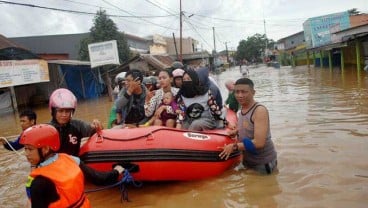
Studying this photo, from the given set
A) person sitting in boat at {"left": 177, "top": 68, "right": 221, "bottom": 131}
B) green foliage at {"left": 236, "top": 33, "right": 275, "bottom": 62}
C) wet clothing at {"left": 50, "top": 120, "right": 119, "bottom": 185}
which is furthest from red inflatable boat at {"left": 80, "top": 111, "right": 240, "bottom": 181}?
green foliage at {"left": 236, "top": 33, "right": 275, "bottom": 62}

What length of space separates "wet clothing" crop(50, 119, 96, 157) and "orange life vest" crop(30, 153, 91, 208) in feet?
5.20

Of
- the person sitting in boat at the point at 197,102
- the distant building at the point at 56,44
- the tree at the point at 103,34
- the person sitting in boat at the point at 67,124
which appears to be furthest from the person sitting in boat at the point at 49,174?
the distant building at the point at 56,44

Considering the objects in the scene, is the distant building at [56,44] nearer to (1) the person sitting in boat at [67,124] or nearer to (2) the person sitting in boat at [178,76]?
(2) the person sitting in boat at [178,76]

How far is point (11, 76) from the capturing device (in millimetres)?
16250

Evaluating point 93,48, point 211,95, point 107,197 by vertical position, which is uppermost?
point 93,48

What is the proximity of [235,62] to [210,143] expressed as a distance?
9021cm

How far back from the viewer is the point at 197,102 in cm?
500

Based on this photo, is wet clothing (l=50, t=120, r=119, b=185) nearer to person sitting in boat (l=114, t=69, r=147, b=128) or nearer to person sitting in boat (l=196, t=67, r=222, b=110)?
person sitting in boat (l=114, t=69, r=147, b=128)

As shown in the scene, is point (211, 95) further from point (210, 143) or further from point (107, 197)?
point (107, 197)

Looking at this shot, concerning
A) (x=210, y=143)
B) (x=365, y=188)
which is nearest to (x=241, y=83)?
(x=210, y=143)

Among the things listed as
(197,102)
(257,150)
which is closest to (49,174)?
(257,150)

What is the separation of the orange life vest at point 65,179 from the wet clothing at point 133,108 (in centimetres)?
297

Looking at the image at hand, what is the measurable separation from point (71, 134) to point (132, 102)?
5.01ft

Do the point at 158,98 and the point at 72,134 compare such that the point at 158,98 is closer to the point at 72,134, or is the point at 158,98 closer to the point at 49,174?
the point at 72,134
